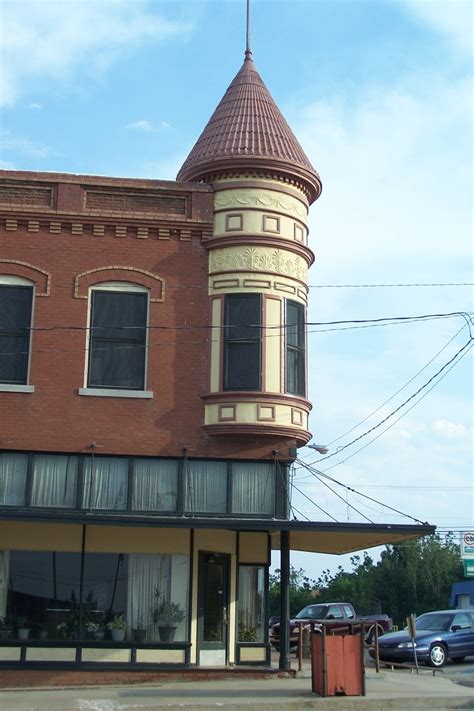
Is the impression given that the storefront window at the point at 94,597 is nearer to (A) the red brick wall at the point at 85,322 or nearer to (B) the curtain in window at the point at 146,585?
(B) the curtain in window at the point at 146,585

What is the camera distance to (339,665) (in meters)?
15.4

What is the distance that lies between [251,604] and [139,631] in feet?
7.85

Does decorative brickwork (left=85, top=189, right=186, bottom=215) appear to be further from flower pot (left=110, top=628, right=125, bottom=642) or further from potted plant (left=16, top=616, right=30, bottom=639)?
flower pot (left=110, top=628, right=125, bottom=642)

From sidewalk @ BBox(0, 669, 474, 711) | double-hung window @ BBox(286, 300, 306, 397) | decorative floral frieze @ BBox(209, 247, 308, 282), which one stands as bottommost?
sidewalk @ BBox(0, 669, 474, 711)

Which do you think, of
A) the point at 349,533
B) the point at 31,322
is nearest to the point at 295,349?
the point at 349,533

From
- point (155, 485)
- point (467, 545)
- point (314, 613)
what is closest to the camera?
point (155, 485)

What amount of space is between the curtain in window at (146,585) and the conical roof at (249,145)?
801 cm

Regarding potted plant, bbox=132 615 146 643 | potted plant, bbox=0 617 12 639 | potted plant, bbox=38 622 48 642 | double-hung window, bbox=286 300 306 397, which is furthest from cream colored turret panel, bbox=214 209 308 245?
potted plant, bbox=0 617 12 639

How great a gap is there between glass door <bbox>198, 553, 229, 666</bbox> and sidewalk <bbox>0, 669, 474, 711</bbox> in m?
0.86

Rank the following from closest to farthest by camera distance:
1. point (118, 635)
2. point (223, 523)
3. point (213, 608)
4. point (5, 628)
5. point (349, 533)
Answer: point (223, 523) < point (349, 533) < point (5, 628) < point (118, 635) < point (213, 608)

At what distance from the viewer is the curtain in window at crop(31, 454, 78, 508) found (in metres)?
17.6

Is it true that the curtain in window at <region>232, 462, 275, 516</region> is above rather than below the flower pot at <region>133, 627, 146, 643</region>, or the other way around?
above

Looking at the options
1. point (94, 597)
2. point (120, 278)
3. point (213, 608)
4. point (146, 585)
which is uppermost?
point (120, 278)

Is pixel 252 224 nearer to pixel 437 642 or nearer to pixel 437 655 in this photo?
pixel 437 642
